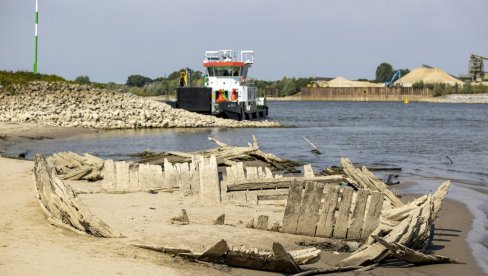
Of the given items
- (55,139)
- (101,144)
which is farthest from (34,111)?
(101,144)

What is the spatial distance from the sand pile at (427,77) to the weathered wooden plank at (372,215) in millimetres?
168719

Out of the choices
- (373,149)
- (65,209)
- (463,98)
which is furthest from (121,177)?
(463,98)

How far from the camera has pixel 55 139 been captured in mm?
35031

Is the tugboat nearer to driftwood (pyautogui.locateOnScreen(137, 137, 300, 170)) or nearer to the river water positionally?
the river water

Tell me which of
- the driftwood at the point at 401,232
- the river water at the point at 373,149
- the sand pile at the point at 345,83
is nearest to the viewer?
the driftwood at the point at 401,232

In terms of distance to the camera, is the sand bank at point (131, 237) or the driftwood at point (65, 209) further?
the driftwood at point (65, 209)

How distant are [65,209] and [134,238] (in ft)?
3.20

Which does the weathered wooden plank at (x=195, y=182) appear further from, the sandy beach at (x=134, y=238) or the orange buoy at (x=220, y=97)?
the orange buoy at (x=220, y=97)

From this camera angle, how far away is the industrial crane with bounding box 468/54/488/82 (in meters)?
146

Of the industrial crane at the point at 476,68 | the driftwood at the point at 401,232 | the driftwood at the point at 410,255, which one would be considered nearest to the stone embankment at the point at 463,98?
the industrial crane at the point at 476,68

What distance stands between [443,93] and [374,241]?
491 feet

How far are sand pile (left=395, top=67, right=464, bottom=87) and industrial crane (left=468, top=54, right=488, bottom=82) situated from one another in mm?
19507

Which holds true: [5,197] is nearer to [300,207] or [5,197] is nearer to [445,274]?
[300,207]

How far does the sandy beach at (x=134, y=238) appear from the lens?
26.2 feet
